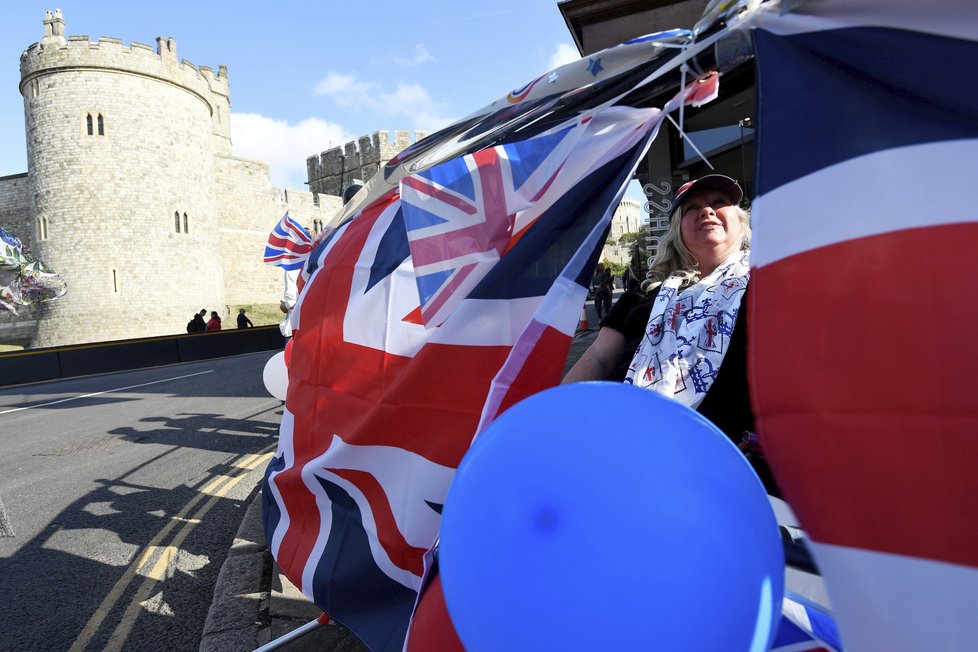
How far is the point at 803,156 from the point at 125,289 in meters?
32.1

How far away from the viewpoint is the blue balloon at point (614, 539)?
3.02 feet

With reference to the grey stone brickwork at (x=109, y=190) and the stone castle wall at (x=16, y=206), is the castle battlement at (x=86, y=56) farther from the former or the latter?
the stone castle wall at (x=16, y=206)

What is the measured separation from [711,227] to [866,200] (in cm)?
114

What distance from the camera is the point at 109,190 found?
90.5 ft

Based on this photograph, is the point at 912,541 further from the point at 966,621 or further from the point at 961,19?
the point at 961,19

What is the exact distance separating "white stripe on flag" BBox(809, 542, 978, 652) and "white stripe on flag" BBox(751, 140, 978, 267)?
0.57m

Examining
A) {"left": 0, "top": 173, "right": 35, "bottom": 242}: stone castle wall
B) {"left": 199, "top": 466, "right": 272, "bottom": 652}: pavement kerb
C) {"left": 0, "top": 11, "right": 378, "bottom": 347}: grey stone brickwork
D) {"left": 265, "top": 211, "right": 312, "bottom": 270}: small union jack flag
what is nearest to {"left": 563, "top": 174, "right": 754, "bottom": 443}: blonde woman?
{"left": 199, "top": 466, "right": 272, "bottom": 652}: pavement kerb

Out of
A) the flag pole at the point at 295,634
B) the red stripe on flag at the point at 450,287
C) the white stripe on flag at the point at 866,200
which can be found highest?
the white stripe on flag at the point at 866,200

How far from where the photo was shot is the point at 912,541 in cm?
97

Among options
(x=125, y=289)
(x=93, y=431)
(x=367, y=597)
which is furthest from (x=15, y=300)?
(x=367, y=597)

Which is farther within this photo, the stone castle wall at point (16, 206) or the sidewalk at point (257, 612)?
the stone castle wall at point (16, 206)

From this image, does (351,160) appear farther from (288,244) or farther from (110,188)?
(288,244)

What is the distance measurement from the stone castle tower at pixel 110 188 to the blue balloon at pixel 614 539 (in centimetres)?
3122

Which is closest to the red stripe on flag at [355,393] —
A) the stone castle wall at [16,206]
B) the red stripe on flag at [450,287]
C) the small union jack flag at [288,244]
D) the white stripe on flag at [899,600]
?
the red stripe on flag at [450,287]
